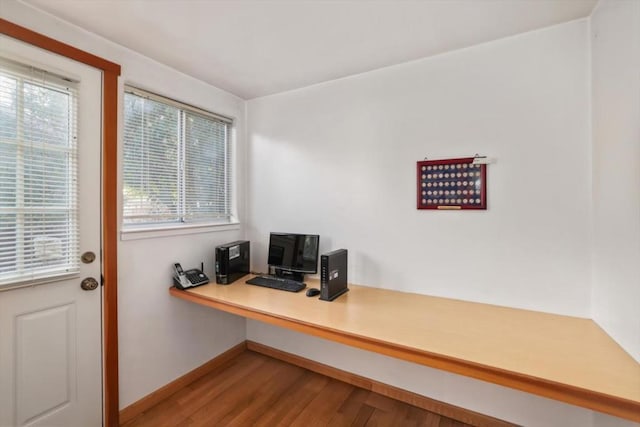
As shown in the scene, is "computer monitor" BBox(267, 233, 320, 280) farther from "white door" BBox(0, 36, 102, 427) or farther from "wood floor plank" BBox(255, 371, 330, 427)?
"white door" BBox(0, 36, 102, 427)

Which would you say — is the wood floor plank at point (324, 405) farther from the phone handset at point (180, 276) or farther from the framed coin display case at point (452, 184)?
the framed coin display case at point (452, 184)

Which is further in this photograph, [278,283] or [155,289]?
[278,283]

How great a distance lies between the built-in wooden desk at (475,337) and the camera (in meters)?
1.07

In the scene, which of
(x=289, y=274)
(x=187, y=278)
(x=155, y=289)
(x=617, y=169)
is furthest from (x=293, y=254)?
(x=617, y=169)

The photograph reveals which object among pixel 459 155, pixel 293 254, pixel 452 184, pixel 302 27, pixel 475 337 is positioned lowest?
pixel 475 337

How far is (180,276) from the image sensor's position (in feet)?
7.04

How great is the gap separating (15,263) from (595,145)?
3.08 metres

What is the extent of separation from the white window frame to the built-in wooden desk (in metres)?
0.48

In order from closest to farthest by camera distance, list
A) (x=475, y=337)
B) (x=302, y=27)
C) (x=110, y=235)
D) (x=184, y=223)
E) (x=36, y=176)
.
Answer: (x=475, y=337)
(x=36, y=176)
(x=302, y=27)
(x=110, y=235)
(x=184, y=223)

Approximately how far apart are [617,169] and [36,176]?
2.86m

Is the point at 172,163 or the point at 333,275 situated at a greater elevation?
the point at 172,163

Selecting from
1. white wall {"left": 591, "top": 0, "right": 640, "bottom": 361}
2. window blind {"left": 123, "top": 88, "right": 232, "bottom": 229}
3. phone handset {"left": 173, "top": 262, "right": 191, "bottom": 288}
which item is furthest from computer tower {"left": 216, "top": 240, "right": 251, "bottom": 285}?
white wall {"left": 591, "top": 0, "right": 640, "bottom": 361}

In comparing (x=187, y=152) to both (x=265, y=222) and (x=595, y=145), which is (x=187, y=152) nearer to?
(x=265, y=222)

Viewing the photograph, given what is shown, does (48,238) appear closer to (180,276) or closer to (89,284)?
(89,284)
